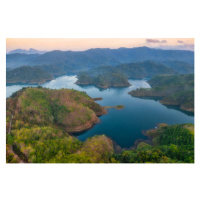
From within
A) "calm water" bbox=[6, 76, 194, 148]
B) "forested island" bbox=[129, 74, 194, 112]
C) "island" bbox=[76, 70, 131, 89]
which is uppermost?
"island" bbox=[76, 70, 131, 89]

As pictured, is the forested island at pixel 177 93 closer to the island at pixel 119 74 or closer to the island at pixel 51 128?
the island at pixel 119 74

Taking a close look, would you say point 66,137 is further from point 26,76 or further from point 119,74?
point 26,76

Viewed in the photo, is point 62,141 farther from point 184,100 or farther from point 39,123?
point 184,100

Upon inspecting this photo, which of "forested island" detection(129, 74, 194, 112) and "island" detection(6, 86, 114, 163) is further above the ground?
Result: "forested island" detection(129, 74, 194, 112)

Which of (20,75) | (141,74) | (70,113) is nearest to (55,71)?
(20,75)

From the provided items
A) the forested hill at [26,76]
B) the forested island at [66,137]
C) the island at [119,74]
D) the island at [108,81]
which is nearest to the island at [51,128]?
the forested island at [66,137]

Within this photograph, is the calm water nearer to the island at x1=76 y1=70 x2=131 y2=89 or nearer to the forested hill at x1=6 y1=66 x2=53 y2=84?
the island at x1=76 y1=70 x2=131 y2=89

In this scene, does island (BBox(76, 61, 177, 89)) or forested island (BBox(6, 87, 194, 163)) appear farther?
island (BBox(76, 61, 177, 89))

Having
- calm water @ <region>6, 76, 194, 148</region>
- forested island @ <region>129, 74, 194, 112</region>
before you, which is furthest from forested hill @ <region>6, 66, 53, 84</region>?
calm water @ <region>6, 76, 194, 148</region>
